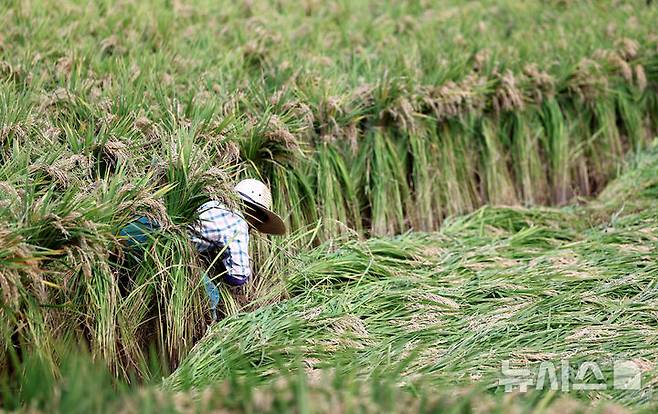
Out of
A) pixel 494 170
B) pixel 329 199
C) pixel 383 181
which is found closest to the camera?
pixel 329 199

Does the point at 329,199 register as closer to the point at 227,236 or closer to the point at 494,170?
the point at 227,236

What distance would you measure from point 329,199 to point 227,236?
105 centimetres

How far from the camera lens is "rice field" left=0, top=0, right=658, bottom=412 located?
127 inches

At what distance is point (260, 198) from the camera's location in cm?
404

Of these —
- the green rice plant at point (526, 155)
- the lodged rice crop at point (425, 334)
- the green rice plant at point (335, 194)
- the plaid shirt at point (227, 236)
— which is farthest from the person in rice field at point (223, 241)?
the green rice plant at point (526, 155)

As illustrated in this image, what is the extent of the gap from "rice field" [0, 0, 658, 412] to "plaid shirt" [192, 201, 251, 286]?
0.09 m

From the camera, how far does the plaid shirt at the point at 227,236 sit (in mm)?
3869

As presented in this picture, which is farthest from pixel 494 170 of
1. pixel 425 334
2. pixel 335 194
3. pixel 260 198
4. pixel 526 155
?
pixel 425 334

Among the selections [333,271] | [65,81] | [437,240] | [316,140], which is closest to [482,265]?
[437,240]

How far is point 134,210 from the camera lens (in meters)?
3.59

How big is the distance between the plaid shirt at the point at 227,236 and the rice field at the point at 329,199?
9 cm

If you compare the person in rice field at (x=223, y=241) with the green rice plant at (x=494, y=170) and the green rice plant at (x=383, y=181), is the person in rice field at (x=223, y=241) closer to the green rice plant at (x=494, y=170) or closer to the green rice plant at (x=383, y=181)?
the green rice plant at (x=383, y=181)

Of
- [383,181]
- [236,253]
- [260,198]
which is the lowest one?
[383,181]

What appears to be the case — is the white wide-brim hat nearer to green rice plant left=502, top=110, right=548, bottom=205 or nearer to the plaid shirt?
the plaid shirt
